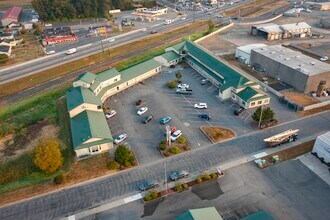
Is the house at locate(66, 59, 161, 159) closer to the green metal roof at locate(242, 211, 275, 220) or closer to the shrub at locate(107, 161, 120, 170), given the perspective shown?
the shrub at locate(107, 161, 120, 170)

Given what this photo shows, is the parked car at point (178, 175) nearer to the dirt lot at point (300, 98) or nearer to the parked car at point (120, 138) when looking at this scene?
the parked car at point (120, 138)

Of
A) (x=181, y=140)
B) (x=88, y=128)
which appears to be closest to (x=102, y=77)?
(x=88, y=128)

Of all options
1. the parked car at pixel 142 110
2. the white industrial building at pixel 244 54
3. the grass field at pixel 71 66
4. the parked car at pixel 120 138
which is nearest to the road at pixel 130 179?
the parked car at pixel 120 138

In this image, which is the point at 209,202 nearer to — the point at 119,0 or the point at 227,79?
the point at 227,79

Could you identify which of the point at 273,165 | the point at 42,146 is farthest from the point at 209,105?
the point at 42,146

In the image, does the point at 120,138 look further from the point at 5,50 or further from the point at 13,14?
the point at 13,14

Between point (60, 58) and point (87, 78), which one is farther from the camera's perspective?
point (60, 58)

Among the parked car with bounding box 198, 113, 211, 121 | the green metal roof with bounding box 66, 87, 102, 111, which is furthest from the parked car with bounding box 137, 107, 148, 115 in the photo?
the parked car with bounding box 198, 113, 211, 121
